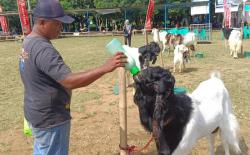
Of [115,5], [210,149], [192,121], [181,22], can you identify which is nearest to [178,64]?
[210,149]

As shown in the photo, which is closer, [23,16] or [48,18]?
[48,18]

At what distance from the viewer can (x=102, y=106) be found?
26.0ft

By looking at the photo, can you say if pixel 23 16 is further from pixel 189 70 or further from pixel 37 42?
pixel 37 42

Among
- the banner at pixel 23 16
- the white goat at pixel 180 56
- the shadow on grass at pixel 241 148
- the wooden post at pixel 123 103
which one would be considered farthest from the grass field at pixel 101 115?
the banner at pixel 23 16

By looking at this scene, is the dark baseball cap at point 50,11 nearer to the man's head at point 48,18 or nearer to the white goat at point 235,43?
the man's head at point 48,18

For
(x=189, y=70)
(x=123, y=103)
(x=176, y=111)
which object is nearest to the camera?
(x=123, y=103)

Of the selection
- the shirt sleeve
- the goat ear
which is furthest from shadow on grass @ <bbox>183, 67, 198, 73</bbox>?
the shirt sleeve

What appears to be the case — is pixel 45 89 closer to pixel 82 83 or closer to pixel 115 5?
pixel 82 83

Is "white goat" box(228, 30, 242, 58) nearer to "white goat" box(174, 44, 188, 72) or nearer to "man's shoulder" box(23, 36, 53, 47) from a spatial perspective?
"white goat" box(174, 44, 188, 72)

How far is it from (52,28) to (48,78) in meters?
0.41

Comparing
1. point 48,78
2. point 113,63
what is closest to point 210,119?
point 113,63

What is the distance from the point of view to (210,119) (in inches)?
161

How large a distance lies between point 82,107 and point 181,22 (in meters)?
48.1

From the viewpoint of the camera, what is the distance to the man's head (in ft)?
8.93
